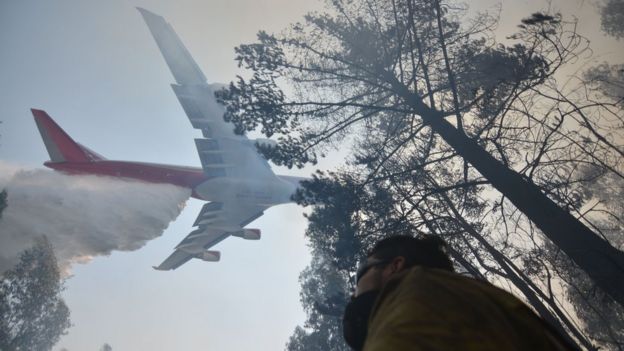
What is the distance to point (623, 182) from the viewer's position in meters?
26.2

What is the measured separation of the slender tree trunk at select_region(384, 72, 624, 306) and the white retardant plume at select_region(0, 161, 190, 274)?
14.4 m

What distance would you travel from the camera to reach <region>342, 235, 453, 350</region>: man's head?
1611 millimetres

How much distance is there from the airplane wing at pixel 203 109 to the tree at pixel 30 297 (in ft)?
58.9

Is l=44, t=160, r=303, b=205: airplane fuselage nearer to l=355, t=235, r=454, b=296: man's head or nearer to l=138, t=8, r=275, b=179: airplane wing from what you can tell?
l=138, t=8, r=275, b=179: airplane wing

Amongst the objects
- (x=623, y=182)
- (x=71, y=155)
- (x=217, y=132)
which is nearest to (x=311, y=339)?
(x=217, y=132)

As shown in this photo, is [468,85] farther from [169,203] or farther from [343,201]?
[169,203]

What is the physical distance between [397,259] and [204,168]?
18.0 metres

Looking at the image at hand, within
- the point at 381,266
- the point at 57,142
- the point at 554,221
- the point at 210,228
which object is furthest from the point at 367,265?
the point at 210,228

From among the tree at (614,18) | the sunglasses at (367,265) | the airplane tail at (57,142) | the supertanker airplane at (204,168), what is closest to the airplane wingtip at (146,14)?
the supertanker airplane at (204,168)

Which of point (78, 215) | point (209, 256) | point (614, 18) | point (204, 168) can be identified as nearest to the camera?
point (78, 215)

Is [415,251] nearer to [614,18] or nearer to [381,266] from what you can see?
[381,266]

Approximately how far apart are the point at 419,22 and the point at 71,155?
→ 707 inches

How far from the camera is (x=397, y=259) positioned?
1720mm

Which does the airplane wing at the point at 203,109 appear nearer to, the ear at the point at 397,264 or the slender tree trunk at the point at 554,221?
the slender tree trunk at the point at 554,221
